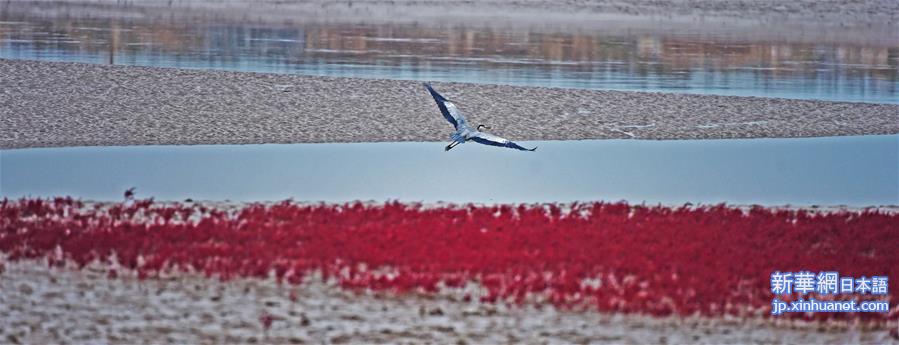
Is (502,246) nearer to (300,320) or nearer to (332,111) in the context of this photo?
(300,320)

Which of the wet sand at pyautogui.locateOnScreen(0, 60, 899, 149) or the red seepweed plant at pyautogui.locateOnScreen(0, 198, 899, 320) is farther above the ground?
the red seepweed plant at pyautogui.locateOnScreen(0, 198, 899, 320)

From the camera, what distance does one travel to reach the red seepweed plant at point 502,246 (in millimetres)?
10867

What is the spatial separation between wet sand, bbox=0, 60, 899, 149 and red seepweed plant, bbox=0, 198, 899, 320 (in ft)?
21.1

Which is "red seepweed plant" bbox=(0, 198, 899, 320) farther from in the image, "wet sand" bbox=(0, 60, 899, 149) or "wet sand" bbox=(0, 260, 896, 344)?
"wet sand" bbox=(0, 60, 899, 149)

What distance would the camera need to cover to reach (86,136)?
19453 mm

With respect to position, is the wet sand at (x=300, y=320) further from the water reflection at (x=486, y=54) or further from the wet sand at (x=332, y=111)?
the water reflection at (x=486, y=54)

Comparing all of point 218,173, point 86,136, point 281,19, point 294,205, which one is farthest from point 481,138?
point 281,19

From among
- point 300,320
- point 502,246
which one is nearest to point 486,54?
point 502,246

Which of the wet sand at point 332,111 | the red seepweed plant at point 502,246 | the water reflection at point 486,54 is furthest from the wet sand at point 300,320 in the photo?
the water reflection at point 486,54

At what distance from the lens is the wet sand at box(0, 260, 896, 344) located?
380 inches

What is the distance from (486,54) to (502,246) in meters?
19.3

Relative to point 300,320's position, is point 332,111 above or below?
below

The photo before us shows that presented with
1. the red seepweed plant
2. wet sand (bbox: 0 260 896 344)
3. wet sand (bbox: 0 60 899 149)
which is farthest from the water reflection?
wet sand (bbox: 0 260 896 344)

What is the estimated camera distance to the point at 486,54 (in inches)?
1221
